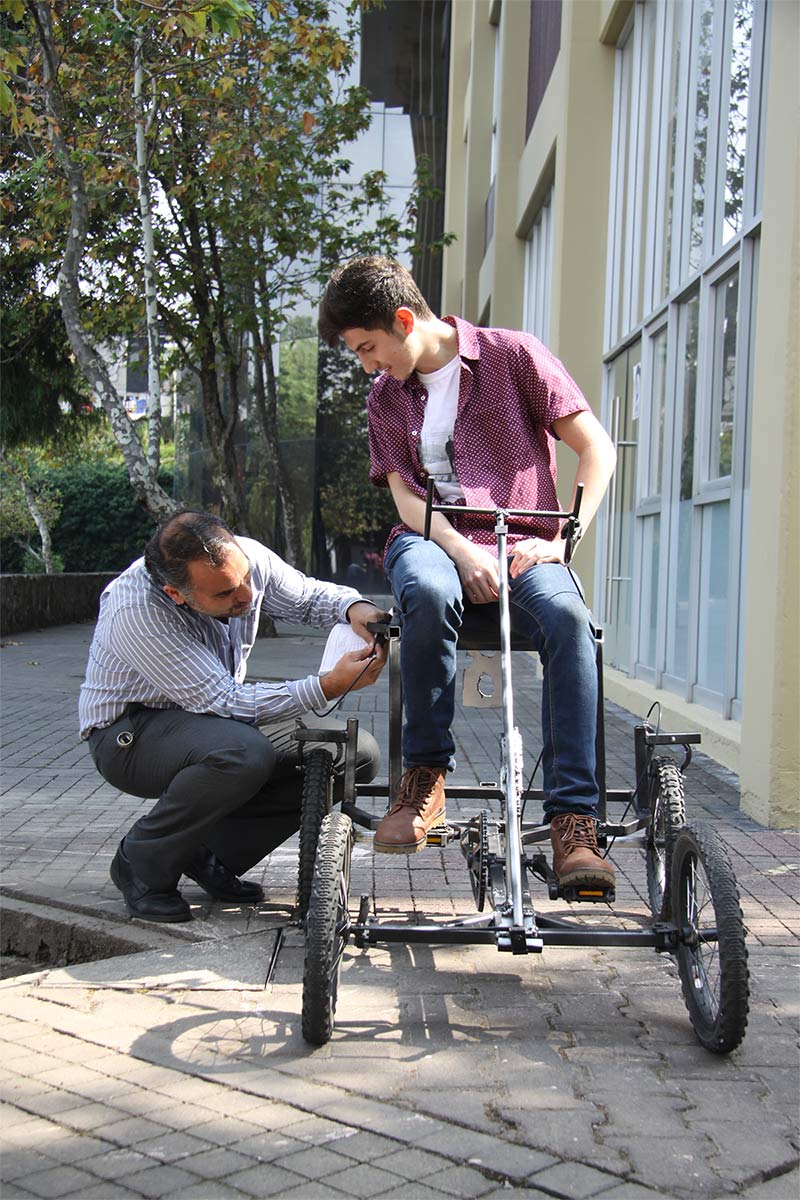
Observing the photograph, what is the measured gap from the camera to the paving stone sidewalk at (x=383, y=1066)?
2.67m

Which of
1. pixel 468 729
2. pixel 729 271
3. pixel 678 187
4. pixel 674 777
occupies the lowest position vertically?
pixel 468 729

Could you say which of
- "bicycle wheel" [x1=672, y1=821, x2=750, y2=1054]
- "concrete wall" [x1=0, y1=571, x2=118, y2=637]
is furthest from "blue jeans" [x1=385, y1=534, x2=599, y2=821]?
"concrete wall" [x1=0, y1=571, x2=118, y2=637]

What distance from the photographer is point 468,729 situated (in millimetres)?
10008

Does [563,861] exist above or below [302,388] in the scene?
below

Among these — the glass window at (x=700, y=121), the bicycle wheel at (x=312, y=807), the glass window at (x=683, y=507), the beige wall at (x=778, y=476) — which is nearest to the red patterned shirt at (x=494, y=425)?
the bicycle wheel at (x=312, y=807)

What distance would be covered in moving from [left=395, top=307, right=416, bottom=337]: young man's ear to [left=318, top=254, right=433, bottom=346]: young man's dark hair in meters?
0.01

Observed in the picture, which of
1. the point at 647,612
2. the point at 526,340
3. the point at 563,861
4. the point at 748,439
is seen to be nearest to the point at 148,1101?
the point at 563,861

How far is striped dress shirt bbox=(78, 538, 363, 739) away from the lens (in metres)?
4.44

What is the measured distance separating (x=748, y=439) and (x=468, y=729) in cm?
319

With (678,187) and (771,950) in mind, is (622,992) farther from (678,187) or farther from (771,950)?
(678,187)

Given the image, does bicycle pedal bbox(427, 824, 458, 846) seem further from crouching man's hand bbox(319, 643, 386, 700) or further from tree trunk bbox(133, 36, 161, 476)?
tree trunk bbox(133, 36, 161, 476)

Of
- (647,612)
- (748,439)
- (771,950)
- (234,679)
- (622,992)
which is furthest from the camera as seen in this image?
(647,612)

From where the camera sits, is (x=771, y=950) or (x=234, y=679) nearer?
(x=771, y=950)

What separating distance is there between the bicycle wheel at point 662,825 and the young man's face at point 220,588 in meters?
1.43
